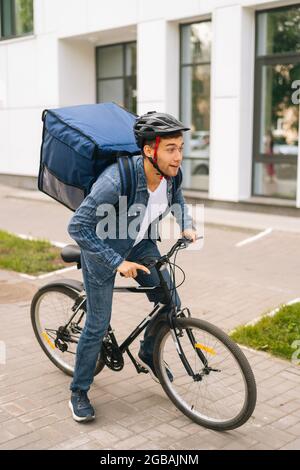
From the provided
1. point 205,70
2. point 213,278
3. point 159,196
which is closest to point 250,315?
point 213,278

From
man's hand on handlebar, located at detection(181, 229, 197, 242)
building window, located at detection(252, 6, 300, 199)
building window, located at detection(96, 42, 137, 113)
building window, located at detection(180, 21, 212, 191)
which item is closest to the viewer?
man's hand on handlebar, located at detection(181, 229, 197, 242)

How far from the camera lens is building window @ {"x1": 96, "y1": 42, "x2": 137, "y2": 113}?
1529cm

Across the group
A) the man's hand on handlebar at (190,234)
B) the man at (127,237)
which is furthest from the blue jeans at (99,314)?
the man's hand on handlebar at (190,234)

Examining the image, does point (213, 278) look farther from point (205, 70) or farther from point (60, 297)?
point (205, 70)

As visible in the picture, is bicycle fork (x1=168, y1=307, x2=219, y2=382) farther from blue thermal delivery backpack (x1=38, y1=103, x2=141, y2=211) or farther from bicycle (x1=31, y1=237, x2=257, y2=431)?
blue thermal delivery backpack (x1=38, y1=103, x2=141, y2=211)

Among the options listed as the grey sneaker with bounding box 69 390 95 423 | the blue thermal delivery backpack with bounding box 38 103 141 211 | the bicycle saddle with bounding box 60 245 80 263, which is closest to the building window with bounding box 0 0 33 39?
the blue thermal delivery backpack with bounding box 38 103 141 211

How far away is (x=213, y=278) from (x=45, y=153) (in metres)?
3.77

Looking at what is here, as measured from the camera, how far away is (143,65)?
13.0m

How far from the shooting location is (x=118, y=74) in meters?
15.7

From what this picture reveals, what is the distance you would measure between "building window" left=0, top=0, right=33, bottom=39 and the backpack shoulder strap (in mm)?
→ 13581

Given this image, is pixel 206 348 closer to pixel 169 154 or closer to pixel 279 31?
pixel 169 154

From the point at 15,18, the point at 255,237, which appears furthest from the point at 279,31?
the point at 15,18

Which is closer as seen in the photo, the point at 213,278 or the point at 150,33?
the point at 213,278

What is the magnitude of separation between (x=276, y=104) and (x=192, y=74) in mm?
2146
